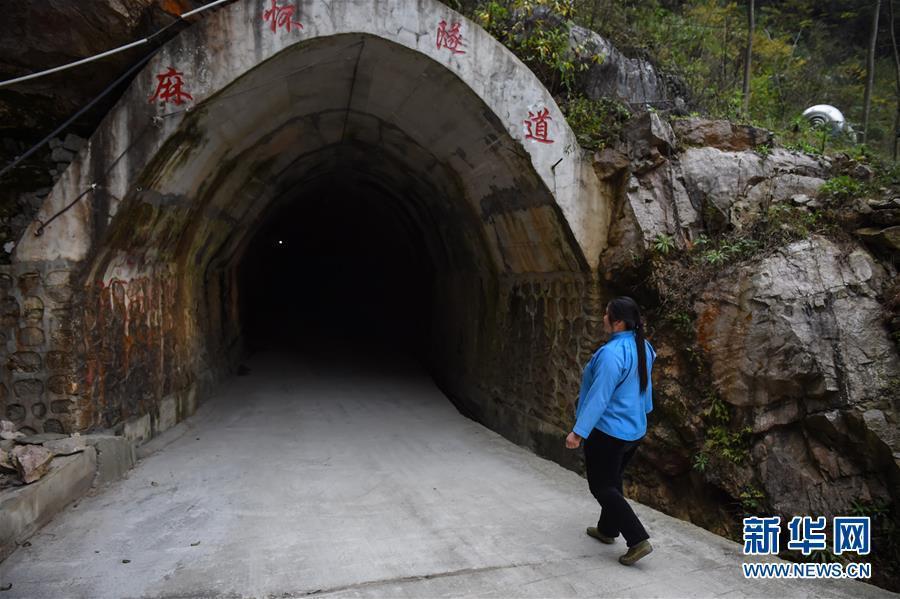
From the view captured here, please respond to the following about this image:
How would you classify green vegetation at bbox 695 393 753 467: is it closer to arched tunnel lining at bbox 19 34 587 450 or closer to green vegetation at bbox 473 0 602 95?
arched tunnel lining at bbox 19 34 587 450

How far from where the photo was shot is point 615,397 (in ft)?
11.2

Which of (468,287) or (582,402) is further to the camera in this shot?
(468,287)

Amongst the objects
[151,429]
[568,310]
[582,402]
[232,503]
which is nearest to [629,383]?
[582,402]

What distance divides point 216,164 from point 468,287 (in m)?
4.52

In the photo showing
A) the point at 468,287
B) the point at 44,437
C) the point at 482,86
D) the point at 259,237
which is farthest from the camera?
the point at 259,237

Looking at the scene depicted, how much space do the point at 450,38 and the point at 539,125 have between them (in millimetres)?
1222

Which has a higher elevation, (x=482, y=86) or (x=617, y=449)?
(x=482, y=86)

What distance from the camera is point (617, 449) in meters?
3.43

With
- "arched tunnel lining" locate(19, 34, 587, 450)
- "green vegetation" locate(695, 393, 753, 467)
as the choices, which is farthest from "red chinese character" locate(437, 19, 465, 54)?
Answer: "green vegetation" locate(695, 393, 753, 467)

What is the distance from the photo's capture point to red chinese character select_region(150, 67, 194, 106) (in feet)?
15.6

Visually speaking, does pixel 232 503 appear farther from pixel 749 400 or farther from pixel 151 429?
pixel 749 400

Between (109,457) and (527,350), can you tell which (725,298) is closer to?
(527,350)

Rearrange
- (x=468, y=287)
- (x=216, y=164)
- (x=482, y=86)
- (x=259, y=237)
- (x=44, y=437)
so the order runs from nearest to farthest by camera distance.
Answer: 1. (x=44, y=437)
2. (x=482, y=86)
3. (x=216, y=164)
4. (x=468, y=287)
5. (x=259, y=237)

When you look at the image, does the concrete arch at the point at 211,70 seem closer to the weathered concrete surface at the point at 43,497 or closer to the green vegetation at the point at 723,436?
the weathered concrete surface at the point at 43,497
